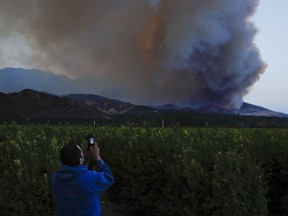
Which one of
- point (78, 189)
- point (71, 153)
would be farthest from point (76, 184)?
point (71, 153)

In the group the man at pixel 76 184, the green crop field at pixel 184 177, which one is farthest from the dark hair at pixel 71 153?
the green crop field at pixel 184 177

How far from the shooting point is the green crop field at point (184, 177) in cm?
793

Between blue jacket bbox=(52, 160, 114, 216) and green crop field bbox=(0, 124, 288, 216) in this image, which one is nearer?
blue jacket bbox=(52, 160, 114, 216)

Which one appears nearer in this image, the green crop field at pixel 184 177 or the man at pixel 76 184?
the man at pixel 76 184

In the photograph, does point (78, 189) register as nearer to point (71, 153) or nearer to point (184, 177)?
point (71, 153)

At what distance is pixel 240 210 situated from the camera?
7926mm

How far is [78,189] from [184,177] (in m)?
3.77

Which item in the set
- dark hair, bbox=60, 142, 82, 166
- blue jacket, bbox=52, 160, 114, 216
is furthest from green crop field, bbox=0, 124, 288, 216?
dark hair, bbox=60, 142, 82, 166

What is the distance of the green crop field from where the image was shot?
7926mm

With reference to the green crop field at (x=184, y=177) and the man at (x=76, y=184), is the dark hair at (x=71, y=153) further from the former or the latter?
the green crop field at (x=184, y=177)

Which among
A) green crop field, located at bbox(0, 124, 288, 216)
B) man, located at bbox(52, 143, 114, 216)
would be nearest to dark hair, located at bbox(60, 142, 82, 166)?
man, located at bbox(52, 143, 114, 216)

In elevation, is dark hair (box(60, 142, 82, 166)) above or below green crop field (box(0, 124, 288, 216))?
above

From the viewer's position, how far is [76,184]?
488 cm

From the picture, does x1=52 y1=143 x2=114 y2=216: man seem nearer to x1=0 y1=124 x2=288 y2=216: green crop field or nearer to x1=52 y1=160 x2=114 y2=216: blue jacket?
x1=52 y1=160 x2=114 y2=216: blue jacket
